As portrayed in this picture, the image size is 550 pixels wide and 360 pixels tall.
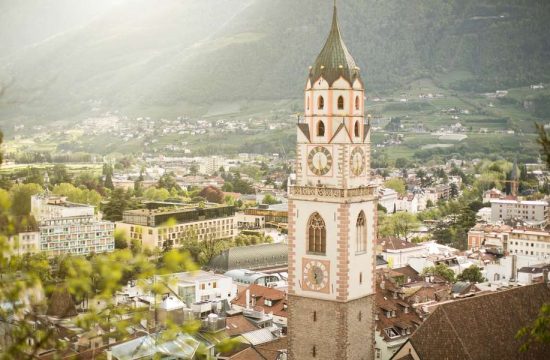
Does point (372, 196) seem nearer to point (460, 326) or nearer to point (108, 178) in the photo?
point (460, 326)

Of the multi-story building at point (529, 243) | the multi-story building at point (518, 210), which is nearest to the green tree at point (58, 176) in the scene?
the multi-story building at point (518, 210)

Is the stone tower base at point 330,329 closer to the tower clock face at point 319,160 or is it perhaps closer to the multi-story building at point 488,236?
the tower clock face at point 319,160

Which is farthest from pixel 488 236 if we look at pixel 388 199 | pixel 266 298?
pixel 388 199

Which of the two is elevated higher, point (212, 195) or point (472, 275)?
point (212, 195)

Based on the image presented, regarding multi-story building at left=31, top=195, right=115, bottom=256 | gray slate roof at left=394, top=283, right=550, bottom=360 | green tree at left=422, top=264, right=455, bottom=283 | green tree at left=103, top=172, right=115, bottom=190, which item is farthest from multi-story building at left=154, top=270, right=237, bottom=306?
green tree at left=103, top=172, right=115, bottom=190

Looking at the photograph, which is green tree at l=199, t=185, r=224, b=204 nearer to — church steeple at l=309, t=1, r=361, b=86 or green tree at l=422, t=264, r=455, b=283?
green tree at l=422, t=264, r=455, b=283

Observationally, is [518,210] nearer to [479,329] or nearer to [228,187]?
[228,187]

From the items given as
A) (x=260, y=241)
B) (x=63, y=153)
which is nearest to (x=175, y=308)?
(x=260, y=241)
